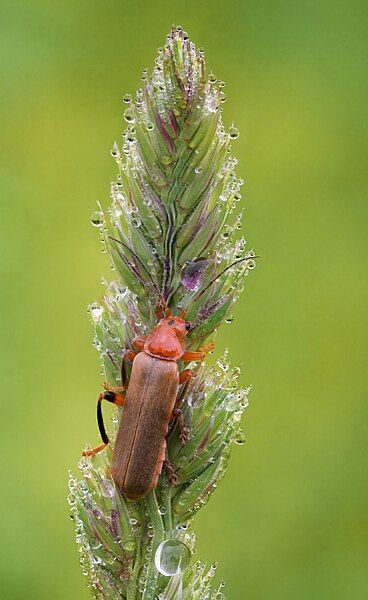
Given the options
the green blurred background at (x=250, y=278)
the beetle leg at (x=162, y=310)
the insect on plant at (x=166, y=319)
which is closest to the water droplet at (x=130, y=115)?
the insect on plant at (x=166, y=319)

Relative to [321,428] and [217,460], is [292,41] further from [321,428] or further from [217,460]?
[217,460]

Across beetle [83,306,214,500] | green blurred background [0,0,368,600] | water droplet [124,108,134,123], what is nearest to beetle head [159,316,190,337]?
beetle [83,306,214,500]

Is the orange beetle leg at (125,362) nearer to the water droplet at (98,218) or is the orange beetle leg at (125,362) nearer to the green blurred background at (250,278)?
the water droplet at (98,218)

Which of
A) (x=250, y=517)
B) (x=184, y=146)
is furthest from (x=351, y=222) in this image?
(x=184, y=146)

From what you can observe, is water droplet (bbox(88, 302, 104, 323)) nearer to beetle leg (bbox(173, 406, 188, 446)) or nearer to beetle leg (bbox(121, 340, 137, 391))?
beetle leg (bbox(121, 340, 137, 391))

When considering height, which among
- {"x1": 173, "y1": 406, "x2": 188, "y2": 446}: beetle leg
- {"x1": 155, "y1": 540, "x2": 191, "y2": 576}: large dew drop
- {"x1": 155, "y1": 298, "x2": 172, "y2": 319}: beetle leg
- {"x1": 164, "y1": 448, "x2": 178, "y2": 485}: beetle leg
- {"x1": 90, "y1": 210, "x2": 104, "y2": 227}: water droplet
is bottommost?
{"x1": 155, "y1": 540, "x2": 191, "y2": 576}: large dew drop
